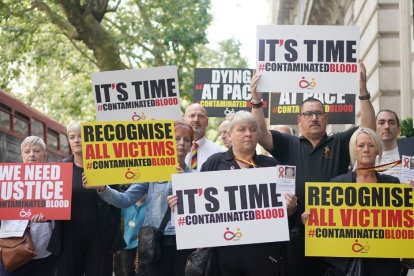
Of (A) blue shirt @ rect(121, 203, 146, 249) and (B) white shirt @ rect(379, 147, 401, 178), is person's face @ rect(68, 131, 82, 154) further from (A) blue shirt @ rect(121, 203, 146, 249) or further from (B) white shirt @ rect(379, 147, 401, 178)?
(B) white shirt @ rect(379, 147, 401, 178)

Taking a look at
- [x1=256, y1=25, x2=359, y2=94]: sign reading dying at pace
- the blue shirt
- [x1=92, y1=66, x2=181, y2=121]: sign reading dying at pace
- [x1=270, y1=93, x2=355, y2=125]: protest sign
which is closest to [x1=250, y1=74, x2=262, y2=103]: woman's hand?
[x1=256, y1=25, x2=359, y2=94]: sign reading dying at pace

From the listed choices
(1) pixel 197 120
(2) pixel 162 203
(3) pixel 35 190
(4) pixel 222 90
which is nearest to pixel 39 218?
(3) pixel 35 190

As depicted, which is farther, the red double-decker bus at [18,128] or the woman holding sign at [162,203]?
the red double-decker bus at [18,128]

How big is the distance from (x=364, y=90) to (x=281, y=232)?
1824 mm

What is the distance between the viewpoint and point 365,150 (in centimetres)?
704

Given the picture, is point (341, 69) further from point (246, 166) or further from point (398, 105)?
point (398, 105)

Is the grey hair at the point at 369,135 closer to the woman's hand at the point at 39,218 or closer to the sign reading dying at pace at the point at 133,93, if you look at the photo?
the sign reading dying at pace at the point at 133,93

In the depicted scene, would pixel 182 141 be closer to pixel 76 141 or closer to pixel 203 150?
pixel 76 141

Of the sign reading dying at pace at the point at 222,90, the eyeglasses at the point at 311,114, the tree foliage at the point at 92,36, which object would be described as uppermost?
the tree foliage at the point at 92,36

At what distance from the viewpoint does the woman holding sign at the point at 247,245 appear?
270 inches

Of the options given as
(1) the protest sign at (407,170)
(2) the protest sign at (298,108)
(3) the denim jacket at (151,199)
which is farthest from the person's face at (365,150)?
(2) the protest sign at (298,108)

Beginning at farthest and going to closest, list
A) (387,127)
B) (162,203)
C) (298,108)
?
(298,108) → (387,127) → (162,203)

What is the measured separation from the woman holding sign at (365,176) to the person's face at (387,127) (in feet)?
6.27

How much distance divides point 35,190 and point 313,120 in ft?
8.47
